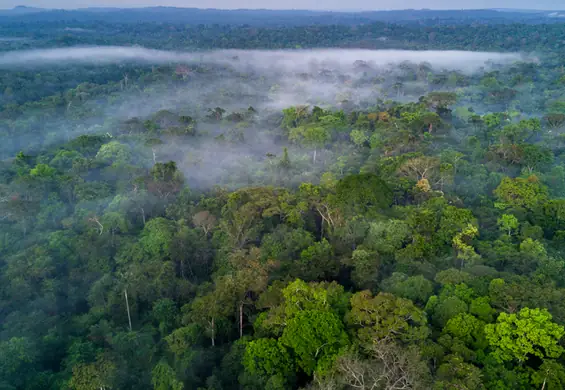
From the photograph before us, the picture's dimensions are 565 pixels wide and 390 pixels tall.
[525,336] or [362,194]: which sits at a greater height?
[362,194]

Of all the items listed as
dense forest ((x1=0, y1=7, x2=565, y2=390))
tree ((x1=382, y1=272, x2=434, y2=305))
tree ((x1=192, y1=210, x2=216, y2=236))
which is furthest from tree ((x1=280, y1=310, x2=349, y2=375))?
tree ((x1=192, y1=210, x2=216, y2=236))

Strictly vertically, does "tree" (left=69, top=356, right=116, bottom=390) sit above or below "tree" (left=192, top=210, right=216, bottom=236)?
below

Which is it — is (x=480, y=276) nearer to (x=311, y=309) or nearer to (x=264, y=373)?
(x=311, y=309)

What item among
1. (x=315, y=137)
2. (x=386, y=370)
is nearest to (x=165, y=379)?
(x=386, y=370)

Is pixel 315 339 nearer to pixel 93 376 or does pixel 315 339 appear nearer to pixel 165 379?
pixel 165 379

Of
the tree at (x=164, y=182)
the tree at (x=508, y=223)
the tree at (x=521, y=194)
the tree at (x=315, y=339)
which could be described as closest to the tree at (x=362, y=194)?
the tree at (x=508, y=223)

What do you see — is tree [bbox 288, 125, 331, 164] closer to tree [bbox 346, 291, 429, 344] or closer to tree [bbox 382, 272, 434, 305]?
tree [bbox 382, 272, 434, 305]
